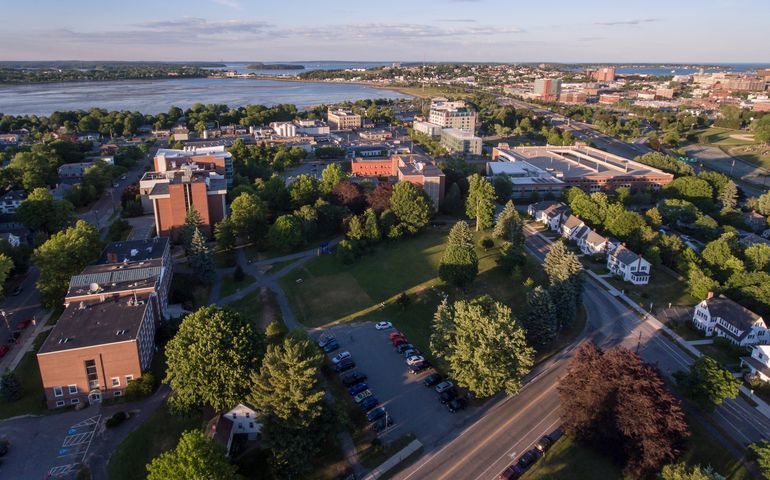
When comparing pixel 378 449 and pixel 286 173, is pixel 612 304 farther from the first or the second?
pixel 286 173

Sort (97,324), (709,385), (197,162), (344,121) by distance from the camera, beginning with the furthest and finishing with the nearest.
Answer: (344,121), (197,162), (97,324), (709,385)

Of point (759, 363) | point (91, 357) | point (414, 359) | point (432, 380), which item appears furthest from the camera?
point (414, 359)

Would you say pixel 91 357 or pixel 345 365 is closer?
pixel 91 357

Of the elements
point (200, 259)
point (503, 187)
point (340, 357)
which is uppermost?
point (503, 187)

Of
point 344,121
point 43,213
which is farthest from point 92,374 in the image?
point 344,121

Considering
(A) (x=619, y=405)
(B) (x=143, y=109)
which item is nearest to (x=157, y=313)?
(A) (x=619, y=405)

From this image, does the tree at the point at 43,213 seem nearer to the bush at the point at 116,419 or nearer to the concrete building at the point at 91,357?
the concrete building at the point at 91,357

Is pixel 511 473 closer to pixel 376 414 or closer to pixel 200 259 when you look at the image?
pixel 376 414

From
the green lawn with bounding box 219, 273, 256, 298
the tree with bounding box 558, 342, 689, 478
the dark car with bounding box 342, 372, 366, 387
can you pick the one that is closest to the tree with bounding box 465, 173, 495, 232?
the green lawn with bounding box 219, 273, 256, 298

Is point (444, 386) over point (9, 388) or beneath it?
beneath
